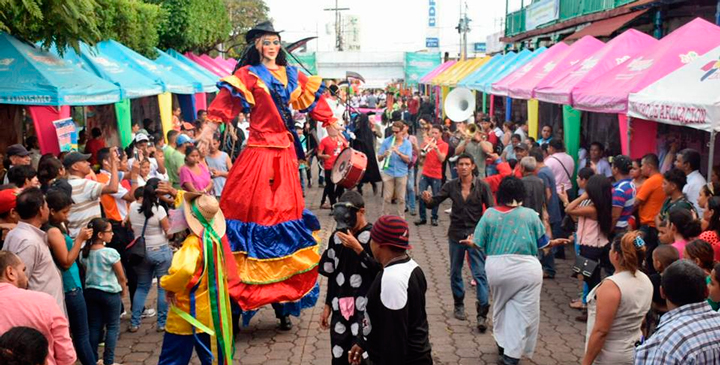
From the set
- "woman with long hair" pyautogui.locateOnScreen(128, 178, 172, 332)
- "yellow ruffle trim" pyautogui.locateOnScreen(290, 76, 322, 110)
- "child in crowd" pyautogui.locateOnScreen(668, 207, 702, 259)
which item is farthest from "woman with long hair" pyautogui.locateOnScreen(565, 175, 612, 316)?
"woman with long hair" pyautogui.locateOnScreen(128, 178, 172, 332)

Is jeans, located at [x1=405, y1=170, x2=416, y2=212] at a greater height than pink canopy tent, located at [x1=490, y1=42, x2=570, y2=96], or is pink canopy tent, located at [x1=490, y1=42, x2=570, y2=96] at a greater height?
pink canopy tent, located at [x1=490, y1=42, x2=570, y2=96]

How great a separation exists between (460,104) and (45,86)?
13336mm

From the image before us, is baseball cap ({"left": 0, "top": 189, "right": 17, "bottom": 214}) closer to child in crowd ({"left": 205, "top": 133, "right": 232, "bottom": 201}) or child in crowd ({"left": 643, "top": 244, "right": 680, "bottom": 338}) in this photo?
child in crowd ({"left": 643, "top": 244, "right": 680, "bottom": 338})

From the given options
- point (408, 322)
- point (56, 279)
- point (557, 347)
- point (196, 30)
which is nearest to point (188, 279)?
point (56, 279)

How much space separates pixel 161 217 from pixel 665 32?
11142mm

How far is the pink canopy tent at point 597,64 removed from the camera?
11102 millimetres

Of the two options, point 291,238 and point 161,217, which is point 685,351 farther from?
point 161,217

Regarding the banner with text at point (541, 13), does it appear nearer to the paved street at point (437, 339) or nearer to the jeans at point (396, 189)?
the jeans at point (396, 189)

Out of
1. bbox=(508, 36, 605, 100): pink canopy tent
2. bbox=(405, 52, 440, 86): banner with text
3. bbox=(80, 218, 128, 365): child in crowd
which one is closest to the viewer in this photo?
bbox=(80, 218, 128, 365): child in crowd

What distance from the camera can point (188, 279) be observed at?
4.86 metres

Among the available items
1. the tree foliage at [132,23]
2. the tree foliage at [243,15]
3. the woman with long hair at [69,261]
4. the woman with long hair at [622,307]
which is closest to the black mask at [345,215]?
the woman with long hair at [622,307]

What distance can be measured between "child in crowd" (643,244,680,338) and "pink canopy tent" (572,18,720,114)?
456 cm

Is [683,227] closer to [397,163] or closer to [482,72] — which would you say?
[397,163]

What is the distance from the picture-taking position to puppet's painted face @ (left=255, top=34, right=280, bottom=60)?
7.03m
